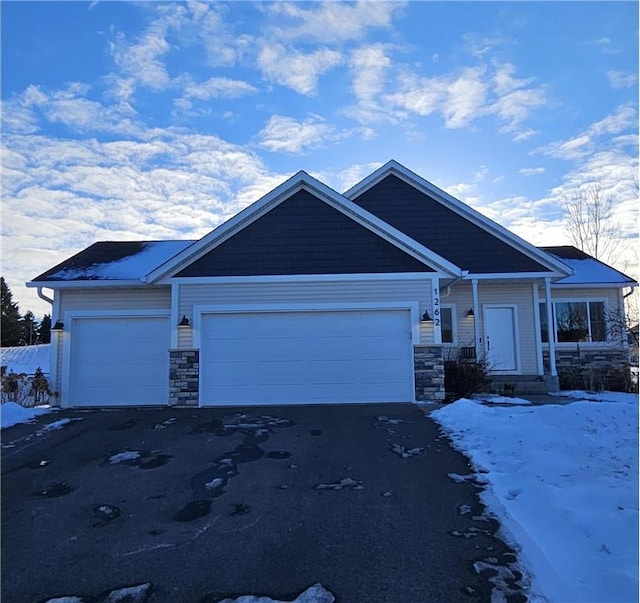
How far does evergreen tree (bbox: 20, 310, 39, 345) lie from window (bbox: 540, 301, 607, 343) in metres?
49.9

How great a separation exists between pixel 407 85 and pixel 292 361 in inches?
261

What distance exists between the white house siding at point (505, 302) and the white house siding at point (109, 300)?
8.03 metres

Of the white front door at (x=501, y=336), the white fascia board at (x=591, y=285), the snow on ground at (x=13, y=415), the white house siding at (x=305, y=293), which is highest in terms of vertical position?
the white fascia board at (x=591, y=285)

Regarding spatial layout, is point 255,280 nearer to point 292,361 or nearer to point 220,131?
point 292,361

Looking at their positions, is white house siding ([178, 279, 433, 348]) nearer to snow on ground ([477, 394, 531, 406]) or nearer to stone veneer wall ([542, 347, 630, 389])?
snow on ground ([477, 394, 531, 406])

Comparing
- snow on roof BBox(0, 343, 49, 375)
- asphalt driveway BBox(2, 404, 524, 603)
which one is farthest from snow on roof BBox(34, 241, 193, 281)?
snow on roof BBox(0, 343, 49, 375)

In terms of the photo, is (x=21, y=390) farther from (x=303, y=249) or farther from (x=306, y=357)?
(x=303, y=249)

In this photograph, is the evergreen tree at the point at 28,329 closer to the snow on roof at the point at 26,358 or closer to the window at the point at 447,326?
the snow on roof at the point at 26,358

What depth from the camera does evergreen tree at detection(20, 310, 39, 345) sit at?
162ft

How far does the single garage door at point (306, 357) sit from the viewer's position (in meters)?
10.5

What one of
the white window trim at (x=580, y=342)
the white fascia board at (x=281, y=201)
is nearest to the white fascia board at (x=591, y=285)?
the white window trim at (x=580, y=342)

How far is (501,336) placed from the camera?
46.0ft

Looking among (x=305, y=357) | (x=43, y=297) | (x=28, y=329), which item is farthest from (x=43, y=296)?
(x=28, y=329)

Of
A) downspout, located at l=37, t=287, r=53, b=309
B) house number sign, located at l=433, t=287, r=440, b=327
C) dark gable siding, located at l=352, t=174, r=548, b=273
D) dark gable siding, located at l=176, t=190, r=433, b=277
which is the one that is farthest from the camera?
dark gable siding, located at l=352, t=174, r=548, b=273
